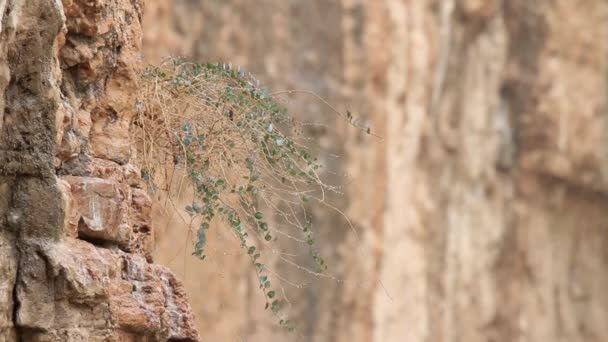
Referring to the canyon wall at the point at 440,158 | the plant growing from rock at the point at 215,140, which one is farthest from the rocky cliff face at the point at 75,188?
the canyon wall at the point at 440,158

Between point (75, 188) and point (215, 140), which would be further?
point (215, 140)

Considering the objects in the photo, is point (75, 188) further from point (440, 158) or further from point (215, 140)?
point (440, 158)

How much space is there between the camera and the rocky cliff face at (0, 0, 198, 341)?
293 centimetres

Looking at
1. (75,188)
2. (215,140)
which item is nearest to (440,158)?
(215,140)

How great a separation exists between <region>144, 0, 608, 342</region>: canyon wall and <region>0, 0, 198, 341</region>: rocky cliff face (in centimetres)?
602

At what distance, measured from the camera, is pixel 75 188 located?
326cm

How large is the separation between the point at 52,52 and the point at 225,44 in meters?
7.87

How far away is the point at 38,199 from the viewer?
2975 mm

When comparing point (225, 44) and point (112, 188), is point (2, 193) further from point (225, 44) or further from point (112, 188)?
point (225, 44)

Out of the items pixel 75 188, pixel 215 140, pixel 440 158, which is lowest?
pixel 75 188

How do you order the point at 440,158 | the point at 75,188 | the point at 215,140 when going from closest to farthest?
1. the point at 75,188
2. the point at 215,140
3. the point at 440,158

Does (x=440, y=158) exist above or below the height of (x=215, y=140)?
above

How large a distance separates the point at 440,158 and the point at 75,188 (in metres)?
10.0

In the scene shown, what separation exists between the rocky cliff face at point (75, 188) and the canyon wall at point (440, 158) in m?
6.02
